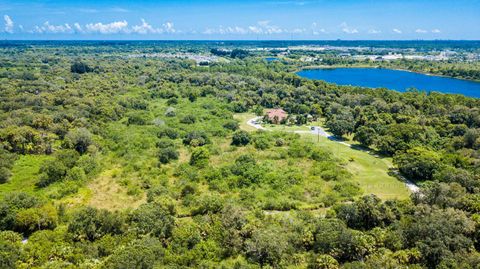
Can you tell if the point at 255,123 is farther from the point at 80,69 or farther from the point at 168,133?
the point at 80,69

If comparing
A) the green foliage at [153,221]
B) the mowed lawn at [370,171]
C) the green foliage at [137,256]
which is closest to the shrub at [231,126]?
the mowed lawn at [370,171]

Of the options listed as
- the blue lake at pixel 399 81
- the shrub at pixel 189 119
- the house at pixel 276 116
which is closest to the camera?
the shrub at pixel 189 119

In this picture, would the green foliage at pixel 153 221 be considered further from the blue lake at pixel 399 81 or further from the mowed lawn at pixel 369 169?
the blue lake at pixel 399 81

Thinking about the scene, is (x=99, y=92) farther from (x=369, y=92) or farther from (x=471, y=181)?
(x=471, y=181)

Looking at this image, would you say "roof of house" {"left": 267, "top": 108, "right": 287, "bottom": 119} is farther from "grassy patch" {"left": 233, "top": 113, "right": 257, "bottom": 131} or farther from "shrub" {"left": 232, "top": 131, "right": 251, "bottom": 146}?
"shrub" {"left": 232, "top": 131, "right": 251, "bottom": 146}

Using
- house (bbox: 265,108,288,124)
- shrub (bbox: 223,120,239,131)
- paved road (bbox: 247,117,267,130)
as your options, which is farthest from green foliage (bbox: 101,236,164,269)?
house (bbox: 265,108,288,124)

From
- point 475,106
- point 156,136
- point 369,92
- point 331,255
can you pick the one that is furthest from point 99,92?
point 475,106
